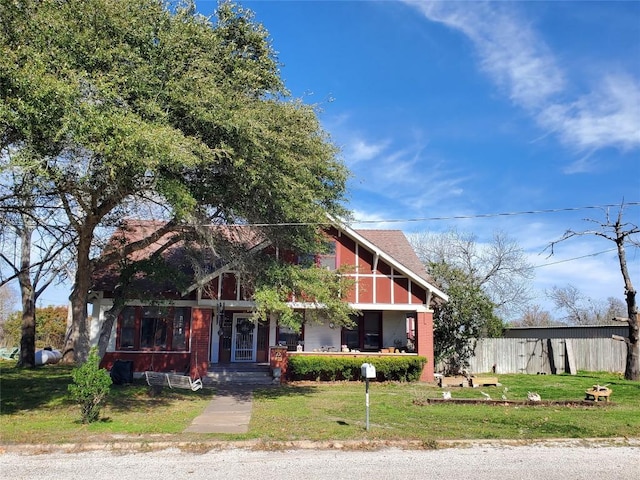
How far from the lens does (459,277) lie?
22.9 metres

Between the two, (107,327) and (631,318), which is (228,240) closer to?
(107,327)

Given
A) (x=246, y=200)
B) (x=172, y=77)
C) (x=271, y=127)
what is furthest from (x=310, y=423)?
(x=172, y=77)

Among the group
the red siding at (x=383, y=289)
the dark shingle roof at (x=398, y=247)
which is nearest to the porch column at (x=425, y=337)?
the red siding at (x=383, y=289)

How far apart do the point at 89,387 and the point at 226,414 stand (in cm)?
331

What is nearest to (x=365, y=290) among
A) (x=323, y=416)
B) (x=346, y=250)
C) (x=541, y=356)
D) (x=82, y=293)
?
(x=346, y=250)

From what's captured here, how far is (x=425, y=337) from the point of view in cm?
2091

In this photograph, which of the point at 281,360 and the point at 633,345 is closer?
the point at 281,360

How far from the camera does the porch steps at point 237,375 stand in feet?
64.1

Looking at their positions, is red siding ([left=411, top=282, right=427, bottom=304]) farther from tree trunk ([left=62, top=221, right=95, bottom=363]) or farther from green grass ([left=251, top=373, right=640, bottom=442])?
tree trunk ([left=62, top=221, right=95, bottom=363])

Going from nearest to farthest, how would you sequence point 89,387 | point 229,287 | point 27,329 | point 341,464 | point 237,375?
point 341,464 → point 89,387 → point 237,375 → point 229,287 → point 27,329

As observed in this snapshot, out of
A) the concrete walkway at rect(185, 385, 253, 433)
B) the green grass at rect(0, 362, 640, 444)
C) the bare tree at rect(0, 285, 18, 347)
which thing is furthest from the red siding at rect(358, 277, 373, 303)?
the bare tree at rect(0, 285, 18, 347)

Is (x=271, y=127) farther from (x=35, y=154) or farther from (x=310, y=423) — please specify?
(x=310, y=423)

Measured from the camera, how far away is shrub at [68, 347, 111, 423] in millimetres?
10500

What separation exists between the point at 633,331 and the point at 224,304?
55.4ft
